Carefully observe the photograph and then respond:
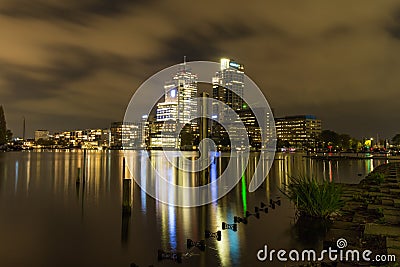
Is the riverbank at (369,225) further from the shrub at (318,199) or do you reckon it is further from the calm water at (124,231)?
the calm water at (124,231)

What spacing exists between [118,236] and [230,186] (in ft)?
50.9

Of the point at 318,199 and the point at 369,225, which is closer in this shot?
the point at 369,225

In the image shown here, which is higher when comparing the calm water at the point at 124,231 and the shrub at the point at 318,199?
the shrub at the point at 318,199

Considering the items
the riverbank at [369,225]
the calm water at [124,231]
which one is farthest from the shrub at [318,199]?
the calm water at [124,231]

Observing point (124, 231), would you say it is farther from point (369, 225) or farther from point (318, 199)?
point (369, 225)

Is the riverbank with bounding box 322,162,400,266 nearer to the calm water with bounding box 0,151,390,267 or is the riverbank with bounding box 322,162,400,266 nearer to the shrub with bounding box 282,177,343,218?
the shrub with bounding box 282,177,343,218

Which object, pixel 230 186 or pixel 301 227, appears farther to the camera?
pixel 230 186

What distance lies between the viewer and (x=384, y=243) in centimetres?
952

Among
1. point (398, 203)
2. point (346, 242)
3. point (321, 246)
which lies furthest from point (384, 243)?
point (398, 203)

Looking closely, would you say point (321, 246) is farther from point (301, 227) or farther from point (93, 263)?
point (93, 263)

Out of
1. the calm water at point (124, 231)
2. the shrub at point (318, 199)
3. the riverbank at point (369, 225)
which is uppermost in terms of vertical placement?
the shrub at point (318, 199)

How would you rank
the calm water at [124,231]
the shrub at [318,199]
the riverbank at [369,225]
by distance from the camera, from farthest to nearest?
1. the shrub at [318,199]
2. the calm water at [124,231]
3. the riverbank at [369,225]

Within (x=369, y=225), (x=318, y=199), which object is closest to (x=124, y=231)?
(x=318, y=199)

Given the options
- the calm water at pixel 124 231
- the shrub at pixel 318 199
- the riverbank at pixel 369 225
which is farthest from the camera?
the shrub at pixel 318 199
